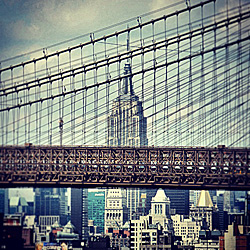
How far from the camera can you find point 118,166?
52.3 meters

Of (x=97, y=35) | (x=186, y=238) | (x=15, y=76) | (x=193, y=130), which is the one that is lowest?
(x=186, y=238)

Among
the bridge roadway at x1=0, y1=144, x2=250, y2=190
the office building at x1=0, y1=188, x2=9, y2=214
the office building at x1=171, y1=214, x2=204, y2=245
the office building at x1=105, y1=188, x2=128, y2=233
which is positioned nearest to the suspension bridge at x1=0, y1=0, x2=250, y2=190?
the bridge roadway at x1=0, y1=144, x2=250, y2=190

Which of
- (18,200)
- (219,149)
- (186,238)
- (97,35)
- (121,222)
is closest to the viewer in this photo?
(219,149)

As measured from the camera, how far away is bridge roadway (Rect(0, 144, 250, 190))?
51.2 meters

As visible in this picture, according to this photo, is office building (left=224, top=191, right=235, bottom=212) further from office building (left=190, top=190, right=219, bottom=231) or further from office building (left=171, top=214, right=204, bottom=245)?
office building (left=171, top=214, right=204, bottom=245)

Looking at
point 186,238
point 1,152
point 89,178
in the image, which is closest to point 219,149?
point 89,178

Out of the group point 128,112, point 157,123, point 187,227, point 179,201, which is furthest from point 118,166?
point 179,201

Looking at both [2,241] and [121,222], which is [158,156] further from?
[121,222]

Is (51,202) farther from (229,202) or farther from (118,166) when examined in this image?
(118,166)

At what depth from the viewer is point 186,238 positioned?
10362 cm

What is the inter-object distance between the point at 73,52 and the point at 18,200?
1619 centimetres

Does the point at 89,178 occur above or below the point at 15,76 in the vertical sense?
below

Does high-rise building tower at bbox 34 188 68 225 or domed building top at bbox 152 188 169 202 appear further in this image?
domed building top at bbox 152 188 169 202

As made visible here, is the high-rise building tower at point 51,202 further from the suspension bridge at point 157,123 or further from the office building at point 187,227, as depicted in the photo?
the suspension bridge at point 157,123
